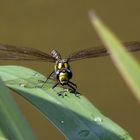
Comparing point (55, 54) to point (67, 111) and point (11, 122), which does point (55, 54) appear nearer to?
point (67, 111)

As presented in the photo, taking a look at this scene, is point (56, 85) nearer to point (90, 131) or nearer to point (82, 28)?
point (90, 131)

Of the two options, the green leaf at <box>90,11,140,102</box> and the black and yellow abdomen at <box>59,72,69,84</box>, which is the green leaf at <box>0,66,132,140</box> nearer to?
the black and yellow abdomen at <box>59,72,69,84</box>

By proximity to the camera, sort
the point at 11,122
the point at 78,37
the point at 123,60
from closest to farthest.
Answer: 1. the point at 123,60
2. the point at 11,122
3. the point at 78,37

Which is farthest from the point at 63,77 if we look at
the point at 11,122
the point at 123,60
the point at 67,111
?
the point at 123,60

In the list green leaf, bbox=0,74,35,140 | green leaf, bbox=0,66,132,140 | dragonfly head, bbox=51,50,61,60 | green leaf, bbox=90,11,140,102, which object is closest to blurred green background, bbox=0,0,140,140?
dragonfly head, bbox=51,50,61,60

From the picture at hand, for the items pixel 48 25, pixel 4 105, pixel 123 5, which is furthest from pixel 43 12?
pixel 4 105
